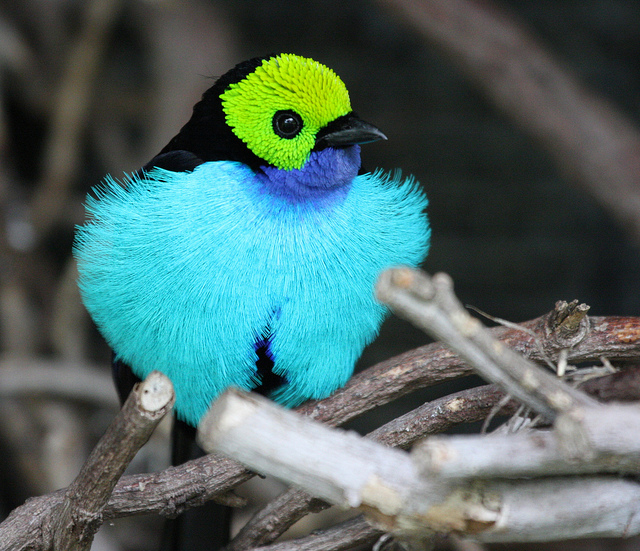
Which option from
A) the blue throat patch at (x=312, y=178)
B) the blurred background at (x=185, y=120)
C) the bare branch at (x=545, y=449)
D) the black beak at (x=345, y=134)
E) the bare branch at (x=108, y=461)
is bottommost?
the bare branch at (x=108, y=461)

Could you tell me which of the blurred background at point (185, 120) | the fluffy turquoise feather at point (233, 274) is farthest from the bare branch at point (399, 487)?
the blurred background at point (185, 120)

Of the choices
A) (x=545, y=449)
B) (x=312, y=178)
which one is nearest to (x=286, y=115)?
(x=312, y=178)

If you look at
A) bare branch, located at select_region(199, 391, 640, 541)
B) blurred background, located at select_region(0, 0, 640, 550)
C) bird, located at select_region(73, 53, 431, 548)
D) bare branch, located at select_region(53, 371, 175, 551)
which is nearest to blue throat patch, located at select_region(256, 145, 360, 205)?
bird, located at select_region(73, 53, 431, 548)

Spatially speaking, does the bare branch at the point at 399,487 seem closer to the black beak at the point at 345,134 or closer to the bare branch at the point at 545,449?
the bare branch at the point at 545,449

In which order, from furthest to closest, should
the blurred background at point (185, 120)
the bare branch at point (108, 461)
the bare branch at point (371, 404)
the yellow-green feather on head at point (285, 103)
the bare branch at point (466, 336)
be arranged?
1. the blurred background at point (185, 120)
2. the yellow-green feather on head at point (285, 103)
3. the bare branch at point (371, 404)
4. the bare branch at point (108, 461)
5. the bare branch at point (466, 336)

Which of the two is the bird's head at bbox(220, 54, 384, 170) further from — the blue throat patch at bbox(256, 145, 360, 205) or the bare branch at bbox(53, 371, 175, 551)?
the bare branch at bbox(53, 371, 175, 551)

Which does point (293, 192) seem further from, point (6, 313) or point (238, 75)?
point (6, 313)
